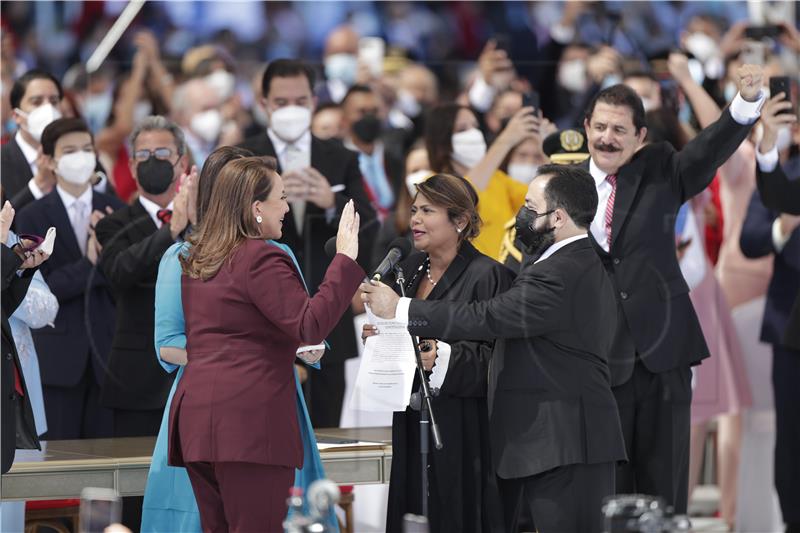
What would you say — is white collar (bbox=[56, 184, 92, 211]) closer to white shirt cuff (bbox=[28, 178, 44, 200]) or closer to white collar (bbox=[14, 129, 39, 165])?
white shirt cuff (bbox=[28, 178, 44, 200])

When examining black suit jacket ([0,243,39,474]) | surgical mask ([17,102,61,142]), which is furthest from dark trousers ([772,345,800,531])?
surgical mask ([17,102,61,142])

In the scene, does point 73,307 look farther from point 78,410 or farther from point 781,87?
point 781,87

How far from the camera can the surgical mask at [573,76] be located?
6738 mm

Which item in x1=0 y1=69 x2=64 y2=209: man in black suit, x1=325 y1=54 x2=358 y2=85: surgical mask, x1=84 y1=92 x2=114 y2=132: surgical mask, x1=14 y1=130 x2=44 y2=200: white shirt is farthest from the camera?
x1=325 y1=54 x2=358 y2=85: surgical mask

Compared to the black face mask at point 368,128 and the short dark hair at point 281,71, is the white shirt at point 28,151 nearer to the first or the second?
the short dark hair at point 281,71

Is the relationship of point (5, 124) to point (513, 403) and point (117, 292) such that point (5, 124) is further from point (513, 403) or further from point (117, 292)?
point (513, 403)

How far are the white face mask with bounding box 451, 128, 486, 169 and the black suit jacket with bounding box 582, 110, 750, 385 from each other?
1210 millimetres

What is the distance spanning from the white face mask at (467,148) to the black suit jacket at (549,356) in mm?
2062

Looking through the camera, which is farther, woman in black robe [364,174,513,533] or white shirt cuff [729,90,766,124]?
white shirt cuff [729,90,766,124]

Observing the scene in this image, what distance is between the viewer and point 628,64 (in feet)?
23.0

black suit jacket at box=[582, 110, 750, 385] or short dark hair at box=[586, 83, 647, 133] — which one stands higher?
short dark hair at box=[586, 83, 647, 133]

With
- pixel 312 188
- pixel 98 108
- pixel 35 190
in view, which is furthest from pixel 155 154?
pixel 98 108

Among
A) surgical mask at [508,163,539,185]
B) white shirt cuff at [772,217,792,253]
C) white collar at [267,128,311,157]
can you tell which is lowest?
white shirt cuff at [772,217,792,253]

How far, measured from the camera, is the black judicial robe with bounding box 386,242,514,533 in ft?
15.6
